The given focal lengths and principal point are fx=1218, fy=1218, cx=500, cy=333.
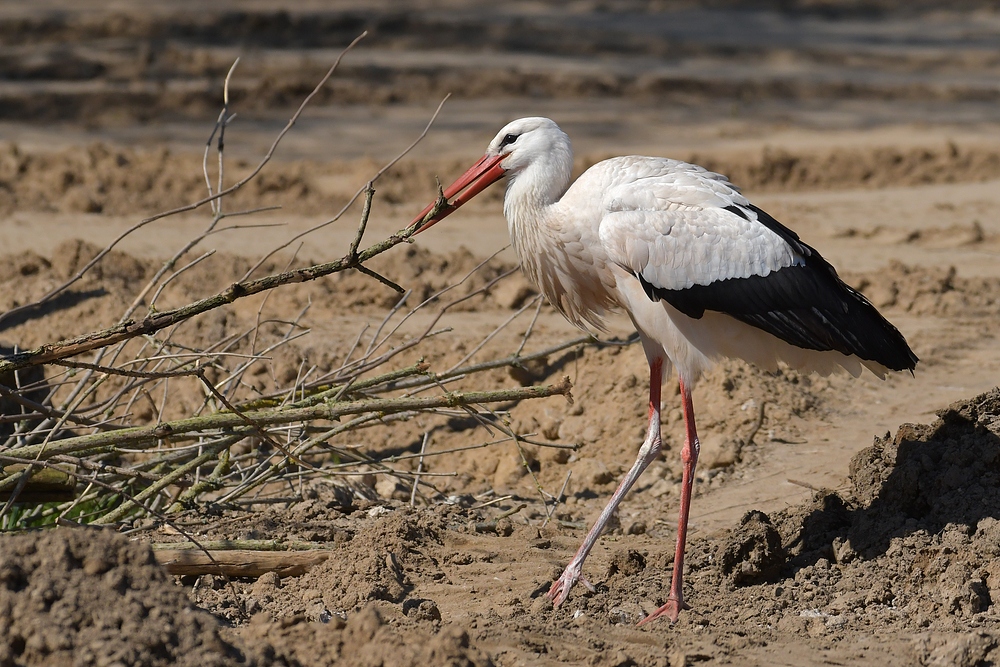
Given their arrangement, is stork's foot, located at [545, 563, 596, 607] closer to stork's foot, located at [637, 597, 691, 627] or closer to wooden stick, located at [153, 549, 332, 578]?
stork's foot, located at [637, 597, 691, 627]

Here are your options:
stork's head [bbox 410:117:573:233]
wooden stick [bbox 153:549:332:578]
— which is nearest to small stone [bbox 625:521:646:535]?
wooden stick [bbox 153:549:332:578]

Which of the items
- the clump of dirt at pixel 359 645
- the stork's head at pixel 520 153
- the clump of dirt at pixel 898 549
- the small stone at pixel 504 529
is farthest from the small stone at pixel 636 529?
the clump of dirt at pixel 359 645

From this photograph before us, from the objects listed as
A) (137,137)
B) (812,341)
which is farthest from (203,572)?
(137,137)

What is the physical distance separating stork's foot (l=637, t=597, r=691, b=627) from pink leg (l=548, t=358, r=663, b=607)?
0.98 feet

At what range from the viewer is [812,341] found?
4.83 metres

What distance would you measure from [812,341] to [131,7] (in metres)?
17.1

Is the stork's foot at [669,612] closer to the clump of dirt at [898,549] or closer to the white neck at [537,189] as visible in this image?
the clump of dirt at [898,549]

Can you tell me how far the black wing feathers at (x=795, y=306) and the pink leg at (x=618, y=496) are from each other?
55cm

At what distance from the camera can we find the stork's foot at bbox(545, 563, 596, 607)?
180 inches

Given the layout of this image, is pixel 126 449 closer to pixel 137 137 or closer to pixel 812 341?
pixel 812 341

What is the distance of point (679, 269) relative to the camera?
4715mm

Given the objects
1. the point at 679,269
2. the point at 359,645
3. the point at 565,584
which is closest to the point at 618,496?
the point at 565,584

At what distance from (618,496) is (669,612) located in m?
0.66

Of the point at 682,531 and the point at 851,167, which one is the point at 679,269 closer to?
the point at 682,531
